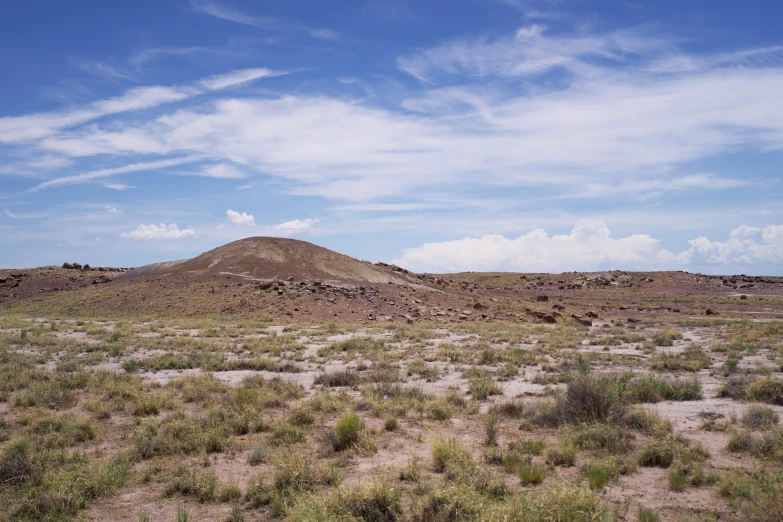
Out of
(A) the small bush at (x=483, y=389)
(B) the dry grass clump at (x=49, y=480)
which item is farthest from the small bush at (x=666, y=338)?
(B) the dry grass clump at (x=49, y=480)

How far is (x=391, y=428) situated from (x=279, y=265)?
37.6 metres

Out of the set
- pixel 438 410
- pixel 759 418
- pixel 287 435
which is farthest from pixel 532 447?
pixel 759 418

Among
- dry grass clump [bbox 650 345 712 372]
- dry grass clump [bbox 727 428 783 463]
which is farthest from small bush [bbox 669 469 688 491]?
dry grass clump [bbox 650 345 712 372]

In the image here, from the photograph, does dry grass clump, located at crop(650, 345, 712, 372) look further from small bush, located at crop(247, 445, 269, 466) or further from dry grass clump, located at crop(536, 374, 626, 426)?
small bush, located at crop(247, 445, 269, 466)

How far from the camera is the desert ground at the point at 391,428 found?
21.0 feet

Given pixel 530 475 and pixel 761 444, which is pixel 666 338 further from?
pixel 530 475

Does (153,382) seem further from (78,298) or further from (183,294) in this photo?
(78,298)

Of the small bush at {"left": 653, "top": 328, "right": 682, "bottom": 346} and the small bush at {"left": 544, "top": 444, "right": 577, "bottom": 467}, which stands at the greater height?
the small bush at {"left": 544, "top": 444, "right": 577, "bottom": 467}

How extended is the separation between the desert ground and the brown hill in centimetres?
2005

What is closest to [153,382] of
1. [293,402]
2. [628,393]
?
[293,402]

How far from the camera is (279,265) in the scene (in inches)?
1810

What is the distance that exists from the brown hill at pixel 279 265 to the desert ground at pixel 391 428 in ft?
65.8

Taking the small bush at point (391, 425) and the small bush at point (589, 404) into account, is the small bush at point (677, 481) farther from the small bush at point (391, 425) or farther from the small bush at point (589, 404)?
the small bush at point (391, 425)

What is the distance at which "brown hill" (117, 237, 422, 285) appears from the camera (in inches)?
1756
